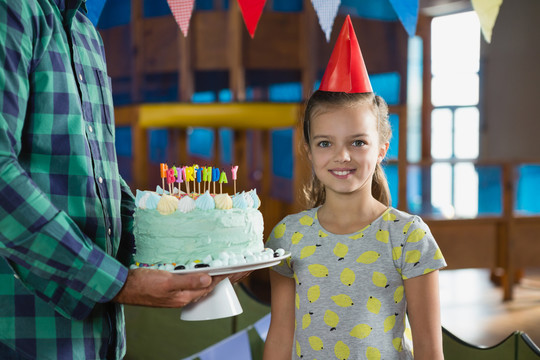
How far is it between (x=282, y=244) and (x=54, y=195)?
0.52 meters

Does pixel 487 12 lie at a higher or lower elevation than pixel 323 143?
higher

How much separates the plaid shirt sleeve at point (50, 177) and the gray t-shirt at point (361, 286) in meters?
0.44

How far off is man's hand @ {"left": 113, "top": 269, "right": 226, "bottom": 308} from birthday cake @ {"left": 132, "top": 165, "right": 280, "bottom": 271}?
0.35 ft

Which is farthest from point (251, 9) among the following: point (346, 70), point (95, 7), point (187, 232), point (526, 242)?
point (526, 242)

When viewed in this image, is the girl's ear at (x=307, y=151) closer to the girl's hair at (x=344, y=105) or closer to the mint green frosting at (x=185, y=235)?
the girl's hair at (x=344, y=105)

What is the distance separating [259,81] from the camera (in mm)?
5168

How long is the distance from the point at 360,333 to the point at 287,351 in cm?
22

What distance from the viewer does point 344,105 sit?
4.47 feet

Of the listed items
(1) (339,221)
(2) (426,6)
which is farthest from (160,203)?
(2) (426,6)

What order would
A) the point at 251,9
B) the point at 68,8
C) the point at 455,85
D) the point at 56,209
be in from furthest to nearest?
the point at 455,85 → the point at 251,9 → the point at 68,8 → the point at 56,209

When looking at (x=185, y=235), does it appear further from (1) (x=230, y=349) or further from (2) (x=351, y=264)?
(1) (x=230, y=349)

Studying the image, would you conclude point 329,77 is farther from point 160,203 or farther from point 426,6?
point 426,6

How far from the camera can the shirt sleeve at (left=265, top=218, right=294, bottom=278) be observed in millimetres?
1411

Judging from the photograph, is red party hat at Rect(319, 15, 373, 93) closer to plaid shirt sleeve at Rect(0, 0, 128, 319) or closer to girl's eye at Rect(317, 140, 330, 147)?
girl's eye at Rect(317, 140, 330, 147)
